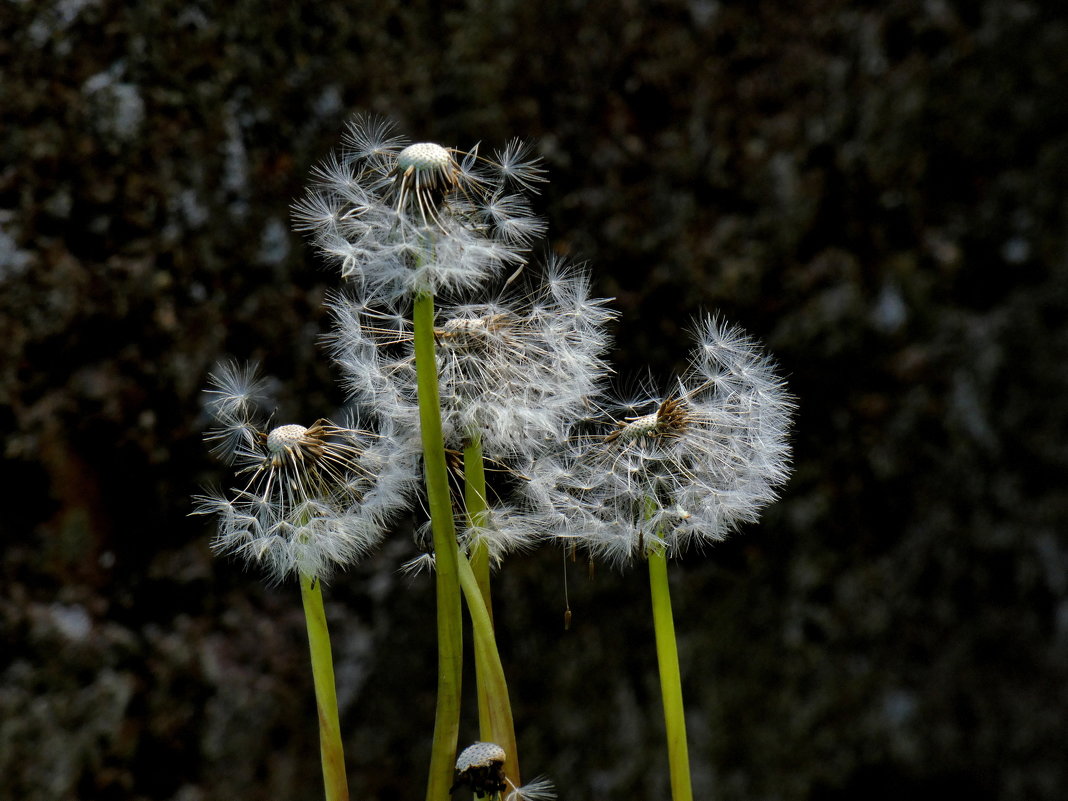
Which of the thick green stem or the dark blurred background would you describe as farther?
the dark blurred background

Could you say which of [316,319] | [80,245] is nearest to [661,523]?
[316,319]

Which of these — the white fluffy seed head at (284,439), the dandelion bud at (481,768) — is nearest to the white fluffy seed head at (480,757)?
the dandelion bud at (481,768)

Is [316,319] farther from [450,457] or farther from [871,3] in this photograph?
[871,3]

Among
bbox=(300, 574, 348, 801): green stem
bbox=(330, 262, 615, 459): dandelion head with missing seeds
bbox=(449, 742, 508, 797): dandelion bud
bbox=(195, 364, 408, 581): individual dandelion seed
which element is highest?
bbox=(330, 262, 615, 459): dandelion head with missing seeds

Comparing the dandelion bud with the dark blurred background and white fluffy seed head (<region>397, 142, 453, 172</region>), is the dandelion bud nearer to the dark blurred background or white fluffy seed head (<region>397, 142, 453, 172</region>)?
white fluffy seed head (<region>397, 142, 453, 172</region>)

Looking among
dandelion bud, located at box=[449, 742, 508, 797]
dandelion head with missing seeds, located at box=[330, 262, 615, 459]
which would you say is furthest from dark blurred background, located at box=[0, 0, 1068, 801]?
dandelion bud, located at box=[449, 742, 508, 797]

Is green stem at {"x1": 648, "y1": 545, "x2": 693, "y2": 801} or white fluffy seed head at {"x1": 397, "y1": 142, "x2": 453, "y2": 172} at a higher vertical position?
white fluffy seed head at {"x1": 397, "y1": 142, "x2": 453, "y2": 172}

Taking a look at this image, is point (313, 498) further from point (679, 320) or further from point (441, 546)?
point (679, 320)
